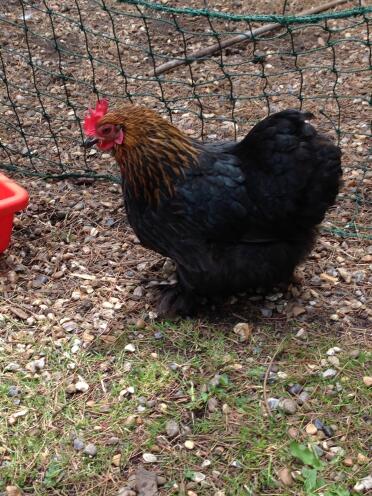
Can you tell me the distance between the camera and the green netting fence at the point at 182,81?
4070 mm

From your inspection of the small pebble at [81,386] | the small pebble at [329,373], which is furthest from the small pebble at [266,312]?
the small pebble at [81,386]

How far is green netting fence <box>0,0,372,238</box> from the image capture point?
4.07 metres

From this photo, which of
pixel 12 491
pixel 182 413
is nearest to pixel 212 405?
pixel 182 413

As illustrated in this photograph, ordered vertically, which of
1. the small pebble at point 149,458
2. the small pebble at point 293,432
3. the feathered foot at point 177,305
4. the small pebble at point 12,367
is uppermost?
the feathered foot at point 177,305

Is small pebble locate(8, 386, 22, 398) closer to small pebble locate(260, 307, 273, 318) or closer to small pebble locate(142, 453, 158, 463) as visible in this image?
small pebble locate(142, 453, 158, 463)

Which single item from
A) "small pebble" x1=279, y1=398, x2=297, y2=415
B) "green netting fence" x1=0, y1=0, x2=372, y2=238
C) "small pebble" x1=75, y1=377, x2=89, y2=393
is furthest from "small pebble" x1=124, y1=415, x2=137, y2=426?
"green netting fence" x1=0, y1=0, x2=372, y2=238

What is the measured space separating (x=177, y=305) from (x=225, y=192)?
63 cm

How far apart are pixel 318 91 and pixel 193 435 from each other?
9.37ft

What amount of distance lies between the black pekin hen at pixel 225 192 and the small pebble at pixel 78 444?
893 mm

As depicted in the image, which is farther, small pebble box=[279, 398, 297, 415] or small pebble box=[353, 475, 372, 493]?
small pebble box=[279, 398, 297, 415]

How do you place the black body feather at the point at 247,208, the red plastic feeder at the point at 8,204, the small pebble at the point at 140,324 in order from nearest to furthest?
1. the black body feather at the point at 247,208
2. the small pebble at the point at 140,324
3. the red plastic feeder at the point at 8,204

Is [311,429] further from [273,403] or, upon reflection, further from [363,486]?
[363,486]

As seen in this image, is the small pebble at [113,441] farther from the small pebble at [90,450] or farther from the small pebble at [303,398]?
the small pebble at [303,398]

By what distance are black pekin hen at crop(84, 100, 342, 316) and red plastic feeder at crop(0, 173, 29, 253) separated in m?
0.58
